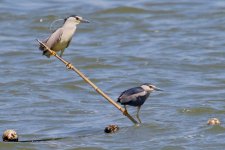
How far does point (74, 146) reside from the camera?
10414mm

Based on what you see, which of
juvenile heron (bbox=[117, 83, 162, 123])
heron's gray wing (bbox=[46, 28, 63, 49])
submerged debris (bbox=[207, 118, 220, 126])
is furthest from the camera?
submerged debris (bbox=[207, 118, 220, 126])

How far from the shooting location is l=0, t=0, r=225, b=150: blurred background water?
436 inches

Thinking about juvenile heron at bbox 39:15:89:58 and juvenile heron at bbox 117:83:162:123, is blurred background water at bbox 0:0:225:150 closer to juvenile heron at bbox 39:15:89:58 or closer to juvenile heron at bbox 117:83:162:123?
juvenile heron at bbox 117:83:162:123

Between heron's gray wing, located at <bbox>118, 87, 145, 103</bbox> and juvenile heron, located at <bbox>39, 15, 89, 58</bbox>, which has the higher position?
juvenile heron, located at <bbox>39, 15, 89, 58</bbox>

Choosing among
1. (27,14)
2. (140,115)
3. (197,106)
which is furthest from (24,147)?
(27,14)

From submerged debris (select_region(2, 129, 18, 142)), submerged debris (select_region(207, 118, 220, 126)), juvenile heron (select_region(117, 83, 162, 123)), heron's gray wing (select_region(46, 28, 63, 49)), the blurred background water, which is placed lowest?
the blurred background water

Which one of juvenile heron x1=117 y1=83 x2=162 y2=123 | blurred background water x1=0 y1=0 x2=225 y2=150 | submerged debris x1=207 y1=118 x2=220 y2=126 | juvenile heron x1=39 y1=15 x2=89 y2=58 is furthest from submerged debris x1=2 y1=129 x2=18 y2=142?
submerged debris x1=207 y1=118 x2=220 y2=126

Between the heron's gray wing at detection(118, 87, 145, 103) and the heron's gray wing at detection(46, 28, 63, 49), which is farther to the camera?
the heron's gray wing at detection(46, 28, 63, 49)

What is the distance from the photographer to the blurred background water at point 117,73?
11070mm

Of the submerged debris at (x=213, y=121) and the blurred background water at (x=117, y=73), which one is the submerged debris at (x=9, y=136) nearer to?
the blurred background water at (x=117, y=73)

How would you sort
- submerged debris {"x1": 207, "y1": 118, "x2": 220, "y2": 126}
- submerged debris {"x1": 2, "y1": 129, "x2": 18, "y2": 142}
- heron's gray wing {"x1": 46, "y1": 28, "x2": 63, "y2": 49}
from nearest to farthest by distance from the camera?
1. submerged debris {"x1": 2, "y1": 129, "x2": 18, "y2": 142}
2. heron's gray wing {"x1": 46, "y1": 28, "x2": 63, "y2": 49}
3. submerged debris {"x1": 207, "y1": 118, "x2": 220, "y2": 126}

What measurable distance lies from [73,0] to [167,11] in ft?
8.52

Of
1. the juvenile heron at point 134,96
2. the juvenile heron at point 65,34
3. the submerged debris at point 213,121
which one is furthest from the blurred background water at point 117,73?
the juvenile heron at point 65,34

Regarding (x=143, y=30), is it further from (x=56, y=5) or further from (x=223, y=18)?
(x=56, y=5)
